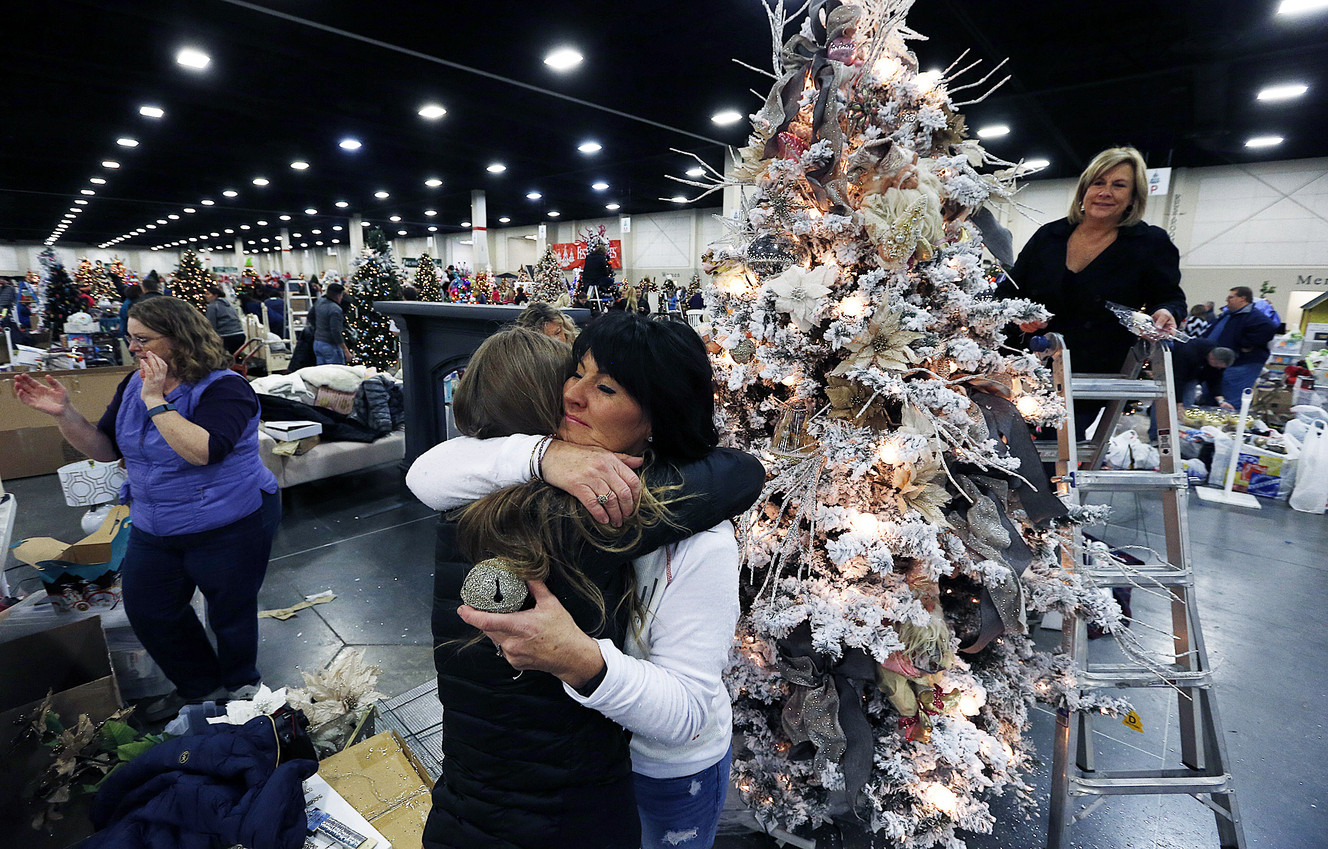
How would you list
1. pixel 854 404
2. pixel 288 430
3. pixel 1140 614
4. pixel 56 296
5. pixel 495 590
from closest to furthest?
1. pixel 495 590
2. pixel 854 404
3. pixel 1140 614
4. pixel 288 430
5. pixel 56 296

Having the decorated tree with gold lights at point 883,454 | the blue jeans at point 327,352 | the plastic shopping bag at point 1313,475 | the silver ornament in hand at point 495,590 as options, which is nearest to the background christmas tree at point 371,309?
the blue jeans at point 327,352

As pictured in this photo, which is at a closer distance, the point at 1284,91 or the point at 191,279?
the point at 1284,91

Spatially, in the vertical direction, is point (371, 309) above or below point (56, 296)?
below

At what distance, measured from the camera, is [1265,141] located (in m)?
9.70

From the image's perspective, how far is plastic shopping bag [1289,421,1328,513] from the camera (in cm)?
479

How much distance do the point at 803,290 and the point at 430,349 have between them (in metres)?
3.91

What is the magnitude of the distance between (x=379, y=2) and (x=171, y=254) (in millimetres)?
45998

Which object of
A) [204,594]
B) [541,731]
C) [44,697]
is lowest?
[44,697]

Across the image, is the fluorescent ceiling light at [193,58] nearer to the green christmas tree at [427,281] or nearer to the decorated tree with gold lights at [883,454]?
the green christmas tree at [427,281]

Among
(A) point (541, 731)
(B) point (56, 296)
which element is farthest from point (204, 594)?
(B) point (56, 296)

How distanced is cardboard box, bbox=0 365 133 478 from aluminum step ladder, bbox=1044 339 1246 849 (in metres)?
7.20

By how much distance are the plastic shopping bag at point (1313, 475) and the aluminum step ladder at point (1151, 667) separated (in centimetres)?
470

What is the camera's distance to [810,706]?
1.62 metres

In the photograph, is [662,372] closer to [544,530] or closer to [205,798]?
[544,530]
